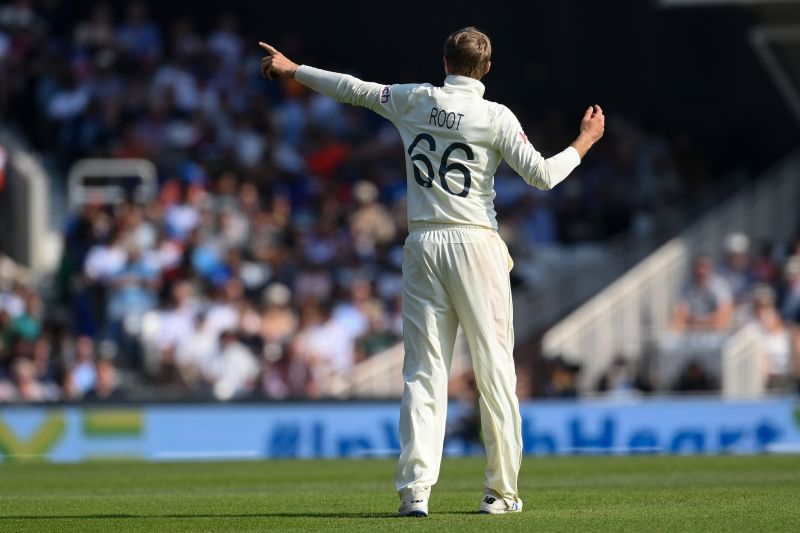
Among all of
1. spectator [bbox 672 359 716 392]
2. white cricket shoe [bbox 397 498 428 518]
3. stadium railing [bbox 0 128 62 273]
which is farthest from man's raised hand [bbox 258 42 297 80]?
stadium railing [bbox 0 128 62 273]

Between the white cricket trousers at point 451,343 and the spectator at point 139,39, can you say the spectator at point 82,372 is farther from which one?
the white cricket trousers at point 451,343

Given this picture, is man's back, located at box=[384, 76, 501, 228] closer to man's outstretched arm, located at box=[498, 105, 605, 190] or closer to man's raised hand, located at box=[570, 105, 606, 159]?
man's outstretched arm, located at box=[498, 105, 605, 190]

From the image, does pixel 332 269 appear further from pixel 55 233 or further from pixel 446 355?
pixel 446 355

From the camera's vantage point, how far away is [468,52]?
7.69 m

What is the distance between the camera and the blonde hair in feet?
25.2

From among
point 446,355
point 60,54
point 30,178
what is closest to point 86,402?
point 30,178

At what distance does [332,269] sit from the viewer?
20.5 metres

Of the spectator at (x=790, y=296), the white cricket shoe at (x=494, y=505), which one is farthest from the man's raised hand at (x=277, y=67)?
the spectator at (x=790, y=296)

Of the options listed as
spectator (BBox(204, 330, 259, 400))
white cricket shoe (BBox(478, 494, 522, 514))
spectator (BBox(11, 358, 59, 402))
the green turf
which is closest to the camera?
the green turf

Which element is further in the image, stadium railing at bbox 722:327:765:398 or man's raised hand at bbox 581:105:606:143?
stadium railing at bbox 722:327:765:398

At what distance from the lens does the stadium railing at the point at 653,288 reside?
19719mm

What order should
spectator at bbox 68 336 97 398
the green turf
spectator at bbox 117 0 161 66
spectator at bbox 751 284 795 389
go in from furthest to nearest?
spectator at bbox 117 0 161 66
spectator at bbox 751 284 795 389
spectator at bbox 68 336 97 398
the green turf

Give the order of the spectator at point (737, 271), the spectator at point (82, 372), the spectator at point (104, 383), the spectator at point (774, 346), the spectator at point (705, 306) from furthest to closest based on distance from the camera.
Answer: the spectator at point (737, 271) < the spectator at point (705, 306) < the spectator at point (774, 346) < the spectator at point (82, 372) < the spectator at point (104, 383)

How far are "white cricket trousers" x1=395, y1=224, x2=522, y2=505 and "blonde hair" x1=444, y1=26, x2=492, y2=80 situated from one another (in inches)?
28.8
